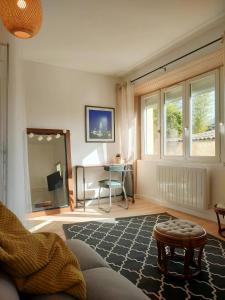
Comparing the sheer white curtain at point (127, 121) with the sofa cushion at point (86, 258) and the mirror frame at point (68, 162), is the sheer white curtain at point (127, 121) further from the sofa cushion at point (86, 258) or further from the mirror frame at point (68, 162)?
the sofa cushion at point (86, 258)

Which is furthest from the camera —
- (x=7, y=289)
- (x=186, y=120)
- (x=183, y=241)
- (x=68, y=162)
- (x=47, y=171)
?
(x=68, y=162)

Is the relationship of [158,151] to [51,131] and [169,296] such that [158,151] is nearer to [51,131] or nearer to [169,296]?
[51,131]

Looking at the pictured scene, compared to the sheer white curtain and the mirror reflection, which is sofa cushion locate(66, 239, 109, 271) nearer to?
the mirror reflection

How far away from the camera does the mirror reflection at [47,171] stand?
3.91m

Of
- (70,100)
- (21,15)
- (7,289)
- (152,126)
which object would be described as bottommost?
(7,289)

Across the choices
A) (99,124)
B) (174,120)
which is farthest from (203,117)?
(99,124)

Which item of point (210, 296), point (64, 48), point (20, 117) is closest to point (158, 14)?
A: point (64, 48)

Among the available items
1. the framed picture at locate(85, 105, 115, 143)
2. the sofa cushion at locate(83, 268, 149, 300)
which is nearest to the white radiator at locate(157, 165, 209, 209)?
the framed picture at locate(85, 105, 115, 143)

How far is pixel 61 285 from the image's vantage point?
0.84 meters

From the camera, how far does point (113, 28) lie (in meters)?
2.91

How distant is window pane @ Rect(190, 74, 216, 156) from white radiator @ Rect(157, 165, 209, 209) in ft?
1.17

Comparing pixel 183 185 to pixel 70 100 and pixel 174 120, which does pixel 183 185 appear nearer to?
pixel 174 120

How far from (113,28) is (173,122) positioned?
6.19ft

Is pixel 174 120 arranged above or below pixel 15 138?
above
